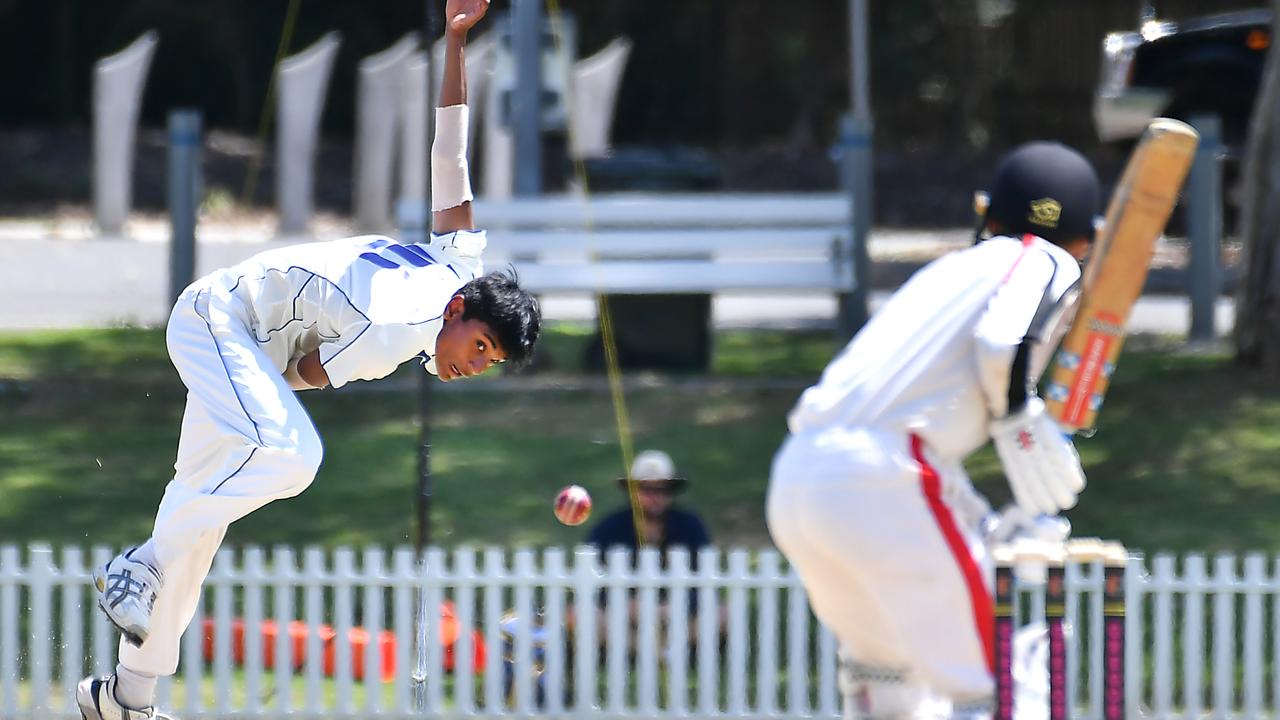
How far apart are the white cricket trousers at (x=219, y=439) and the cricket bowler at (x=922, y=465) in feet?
4.40

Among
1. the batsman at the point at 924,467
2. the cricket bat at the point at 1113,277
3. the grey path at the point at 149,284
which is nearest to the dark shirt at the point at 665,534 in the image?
the cricket bat at the point at 1113,277

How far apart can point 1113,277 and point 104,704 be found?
2874 mm

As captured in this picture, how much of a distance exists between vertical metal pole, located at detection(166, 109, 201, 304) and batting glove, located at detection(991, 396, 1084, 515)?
877cm

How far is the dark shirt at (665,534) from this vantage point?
325 inches

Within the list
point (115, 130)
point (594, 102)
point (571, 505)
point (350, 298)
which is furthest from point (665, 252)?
point (115, 130)

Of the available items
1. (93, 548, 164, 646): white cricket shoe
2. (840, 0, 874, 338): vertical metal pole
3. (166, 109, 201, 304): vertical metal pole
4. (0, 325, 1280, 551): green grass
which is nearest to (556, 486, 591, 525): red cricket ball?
(93, 548, 164, 646): white cricket shoe

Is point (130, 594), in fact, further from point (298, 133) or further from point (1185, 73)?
point (298, 133)

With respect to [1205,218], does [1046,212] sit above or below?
above

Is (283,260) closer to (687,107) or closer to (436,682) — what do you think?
(436,682)

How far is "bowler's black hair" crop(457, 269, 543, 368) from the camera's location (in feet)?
16.0

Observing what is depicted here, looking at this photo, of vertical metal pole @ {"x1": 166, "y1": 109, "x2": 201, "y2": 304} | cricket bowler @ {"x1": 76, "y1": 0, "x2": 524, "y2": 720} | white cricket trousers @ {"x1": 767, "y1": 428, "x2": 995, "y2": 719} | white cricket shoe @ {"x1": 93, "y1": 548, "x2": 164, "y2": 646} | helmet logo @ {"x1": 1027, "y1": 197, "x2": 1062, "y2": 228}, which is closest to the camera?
white cricket trousers @ {"x1": 767, "y1": 428, "x2": 995, "y2": 719}

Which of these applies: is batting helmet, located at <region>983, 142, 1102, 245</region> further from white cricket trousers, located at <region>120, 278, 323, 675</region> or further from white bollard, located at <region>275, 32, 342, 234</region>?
white bollard, located at <region>275, 32, 342, 234</region>

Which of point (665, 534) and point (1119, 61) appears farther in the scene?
point (1119, 61)

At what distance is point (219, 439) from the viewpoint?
16.6ft
